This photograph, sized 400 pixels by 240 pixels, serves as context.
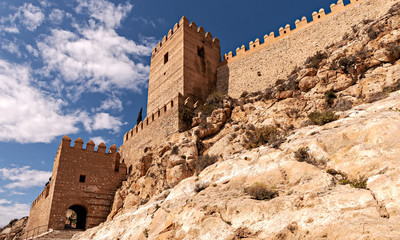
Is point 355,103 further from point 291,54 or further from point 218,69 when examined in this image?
point 218,69

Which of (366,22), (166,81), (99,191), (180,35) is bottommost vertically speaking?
(99,191)

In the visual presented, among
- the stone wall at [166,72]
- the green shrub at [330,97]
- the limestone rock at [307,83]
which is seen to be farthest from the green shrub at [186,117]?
the green shrub at [330,97]

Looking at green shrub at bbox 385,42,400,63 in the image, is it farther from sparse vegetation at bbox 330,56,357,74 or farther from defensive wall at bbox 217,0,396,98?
defensive wall at bbox 217,0,396,98

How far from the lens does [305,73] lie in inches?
606

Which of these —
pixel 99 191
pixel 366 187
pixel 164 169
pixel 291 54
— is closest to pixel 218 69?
pixel 291 54

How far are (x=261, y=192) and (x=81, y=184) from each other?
1545cm

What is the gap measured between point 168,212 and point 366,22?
13830 mm

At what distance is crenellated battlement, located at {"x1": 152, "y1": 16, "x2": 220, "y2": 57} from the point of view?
2305 centimetres

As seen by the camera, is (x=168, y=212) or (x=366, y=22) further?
(x=366, y=22)

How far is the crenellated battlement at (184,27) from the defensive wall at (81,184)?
993cm

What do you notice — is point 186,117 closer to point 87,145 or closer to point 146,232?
point 87,145

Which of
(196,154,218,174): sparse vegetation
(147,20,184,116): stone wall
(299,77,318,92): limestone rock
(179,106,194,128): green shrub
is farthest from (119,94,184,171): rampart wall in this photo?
(299,77,318,92): limestone rock

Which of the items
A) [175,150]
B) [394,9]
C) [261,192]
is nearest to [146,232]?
[261,192]

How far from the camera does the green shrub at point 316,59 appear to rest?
617 inches
